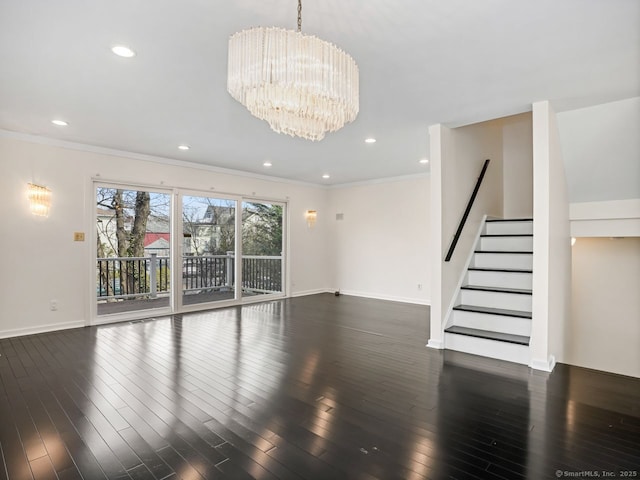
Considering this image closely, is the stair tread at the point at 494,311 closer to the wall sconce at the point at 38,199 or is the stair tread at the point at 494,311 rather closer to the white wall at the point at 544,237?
the white wall at the point at 544,237

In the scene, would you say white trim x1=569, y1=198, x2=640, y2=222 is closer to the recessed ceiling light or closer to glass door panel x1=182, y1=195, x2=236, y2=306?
the recessed ceiling light

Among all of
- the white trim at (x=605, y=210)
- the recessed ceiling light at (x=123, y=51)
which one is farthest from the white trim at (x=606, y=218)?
the recessed ceiling light at (x=123, y=51)

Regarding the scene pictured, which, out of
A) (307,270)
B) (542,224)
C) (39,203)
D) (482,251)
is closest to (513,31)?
(542,224)

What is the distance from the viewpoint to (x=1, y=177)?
4516 millimetres

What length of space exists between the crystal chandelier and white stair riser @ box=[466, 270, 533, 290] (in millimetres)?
3406

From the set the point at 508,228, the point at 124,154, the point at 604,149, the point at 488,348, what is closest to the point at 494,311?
the point at 488,348

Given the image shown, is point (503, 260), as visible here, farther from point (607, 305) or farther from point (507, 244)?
point (607, 305)

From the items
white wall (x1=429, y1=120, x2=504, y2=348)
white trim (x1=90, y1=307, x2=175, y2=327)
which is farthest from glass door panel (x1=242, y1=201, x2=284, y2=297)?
white wall (x1=429, y1=120, x2=504, y2=348)

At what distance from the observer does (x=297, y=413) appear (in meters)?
2.55

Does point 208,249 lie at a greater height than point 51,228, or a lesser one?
lesser

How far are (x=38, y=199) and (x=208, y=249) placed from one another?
105 inches

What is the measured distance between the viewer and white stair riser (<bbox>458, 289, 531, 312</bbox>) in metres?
4.03

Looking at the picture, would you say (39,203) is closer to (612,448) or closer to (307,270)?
(307,270)

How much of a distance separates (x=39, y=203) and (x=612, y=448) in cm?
629
